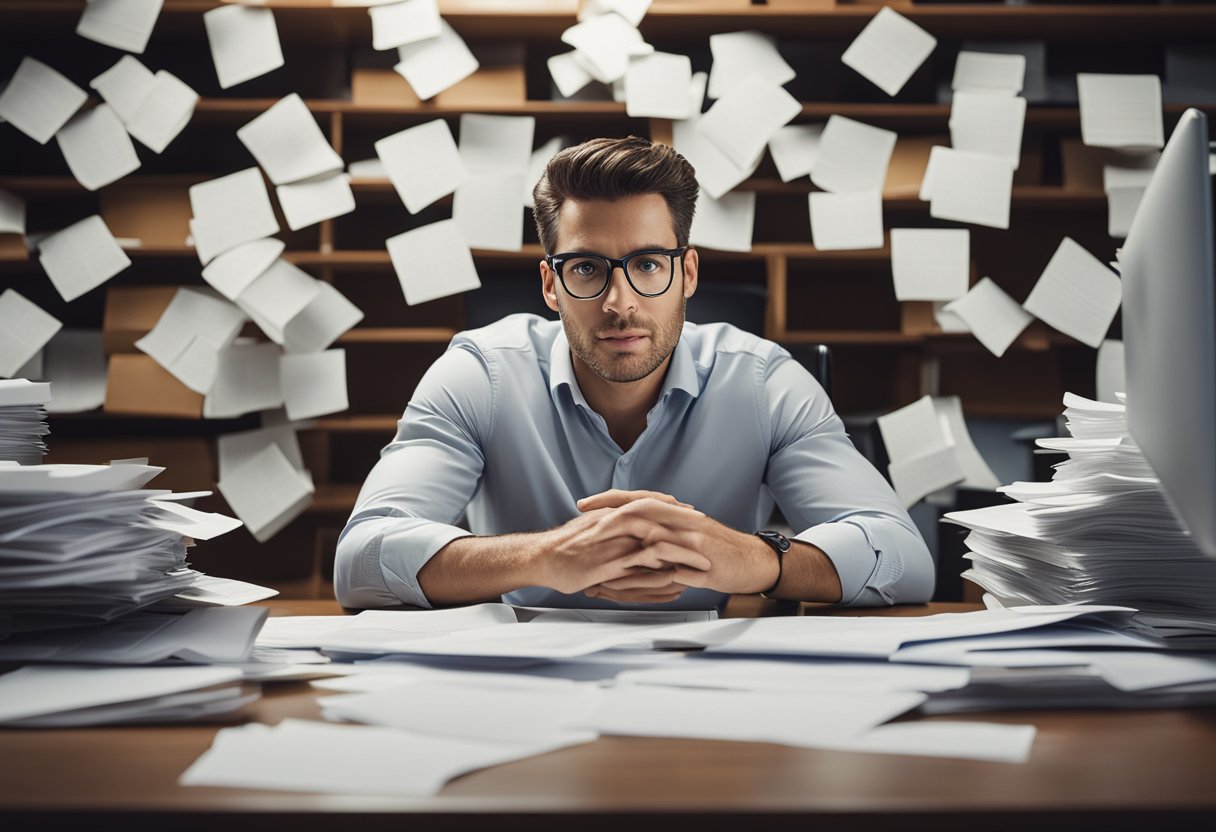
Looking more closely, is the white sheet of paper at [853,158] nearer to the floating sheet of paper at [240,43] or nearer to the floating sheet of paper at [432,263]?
the floating sheet of paper at [432,263]

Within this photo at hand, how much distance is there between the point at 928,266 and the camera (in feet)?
8.18

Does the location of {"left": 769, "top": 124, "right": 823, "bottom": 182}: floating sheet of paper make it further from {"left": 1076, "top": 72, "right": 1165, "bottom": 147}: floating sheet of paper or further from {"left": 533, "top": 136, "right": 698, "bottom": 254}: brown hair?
{"left": 533, "top": 136, "right": 698, "bottom": 254}: brown hair

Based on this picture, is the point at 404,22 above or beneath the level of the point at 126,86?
above

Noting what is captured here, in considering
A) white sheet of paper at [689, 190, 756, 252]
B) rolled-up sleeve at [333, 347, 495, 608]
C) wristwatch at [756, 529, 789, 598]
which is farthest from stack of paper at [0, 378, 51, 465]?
white sheet of paper at [689, 190, 756, 252]

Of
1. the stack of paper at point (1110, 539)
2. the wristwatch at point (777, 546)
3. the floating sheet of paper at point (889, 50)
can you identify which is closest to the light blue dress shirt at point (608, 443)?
the wristwatch at point (777, 546)

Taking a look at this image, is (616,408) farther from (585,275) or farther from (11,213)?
(11,213)

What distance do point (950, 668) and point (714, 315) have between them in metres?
1.25

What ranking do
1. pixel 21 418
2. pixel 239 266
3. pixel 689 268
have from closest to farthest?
pixel 21 418 < pixel 689 268 < pixel 239 266

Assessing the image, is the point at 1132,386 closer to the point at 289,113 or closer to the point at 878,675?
the point at 878,675

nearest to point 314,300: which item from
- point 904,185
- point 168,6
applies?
point 168,6

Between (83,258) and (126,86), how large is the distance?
0.45m

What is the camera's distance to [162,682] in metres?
0.59

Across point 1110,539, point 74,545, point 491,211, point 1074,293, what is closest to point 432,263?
point 491,211

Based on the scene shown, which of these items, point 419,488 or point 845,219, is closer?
point 419,488
